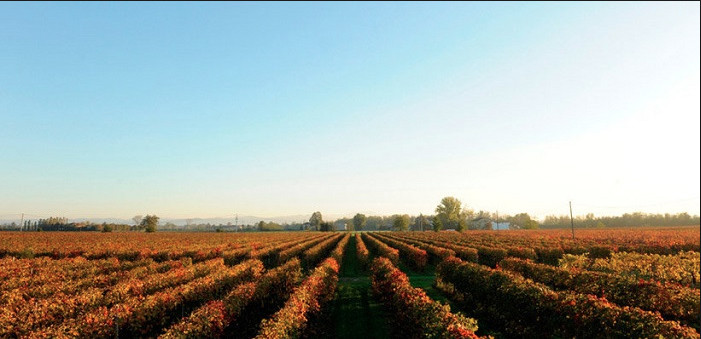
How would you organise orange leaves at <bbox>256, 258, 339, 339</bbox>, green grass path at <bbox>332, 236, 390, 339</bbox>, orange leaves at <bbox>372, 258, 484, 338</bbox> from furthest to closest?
green grass path at <bbox>332, 236, 390, 339</bbox>
orange leaves at <bbox>256, 258, 339, 339</bbox>
orange leaves at <bbox>372, 258, 484, 338</bbox>

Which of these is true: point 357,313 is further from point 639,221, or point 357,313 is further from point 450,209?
point 639,221

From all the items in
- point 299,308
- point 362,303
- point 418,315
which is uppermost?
point 418,315

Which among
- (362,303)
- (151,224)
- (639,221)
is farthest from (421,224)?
(362,303)

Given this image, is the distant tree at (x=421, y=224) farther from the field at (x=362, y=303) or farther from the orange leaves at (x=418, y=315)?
the orange leaves at (x=418, y=315)

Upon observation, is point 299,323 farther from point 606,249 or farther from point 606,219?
point 606,219

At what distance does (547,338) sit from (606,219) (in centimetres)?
17002

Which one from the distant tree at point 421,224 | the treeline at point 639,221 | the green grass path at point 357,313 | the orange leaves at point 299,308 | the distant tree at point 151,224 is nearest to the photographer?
the orange leaves at point 299,308

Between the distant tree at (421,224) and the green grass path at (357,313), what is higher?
the green grass path at (357,313)

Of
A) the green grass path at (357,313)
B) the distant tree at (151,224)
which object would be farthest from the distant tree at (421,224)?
the green grass path at (357,313)

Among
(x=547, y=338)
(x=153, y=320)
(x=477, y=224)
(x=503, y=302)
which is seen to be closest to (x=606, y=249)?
(x=503, y=302)

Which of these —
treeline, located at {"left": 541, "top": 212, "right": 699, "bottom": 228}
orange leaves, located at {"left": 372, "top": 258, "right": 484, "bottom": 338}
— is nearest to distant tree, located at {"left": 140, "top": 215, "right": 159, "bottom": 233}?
orange leaves, located at {"left": 372, "top": 258, "right": 484, "bottom": 338}

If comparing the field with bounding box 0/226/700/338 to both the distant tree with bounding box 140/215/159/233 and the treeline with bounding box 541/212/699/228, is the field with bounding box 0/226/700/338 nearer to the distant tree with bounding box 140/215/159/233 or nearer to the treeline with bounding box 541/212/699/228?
the distant tree with bounding box 140/215/159/233

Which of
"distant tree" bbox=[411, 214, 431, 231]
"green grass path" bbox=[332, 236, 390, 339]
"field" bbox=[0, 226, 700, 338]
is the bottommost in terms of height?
"distant tree" bbox=[411, 214, 431, 231]

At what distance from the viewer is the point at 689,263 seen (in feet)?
65.4
